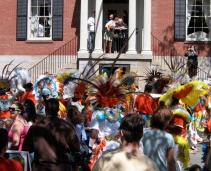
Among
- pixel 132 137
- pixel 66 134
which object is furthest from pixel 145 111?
pixel 132 137

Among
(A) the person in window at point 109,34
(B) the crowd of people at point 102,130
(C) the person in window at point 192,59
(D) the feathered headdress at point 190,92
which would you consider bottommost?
(B) the crowd of people at point 102,130

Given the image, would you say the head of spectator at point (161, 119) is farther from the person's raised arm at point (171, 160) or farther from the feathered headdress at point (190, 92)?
the feathered headdress at point (190, 92)

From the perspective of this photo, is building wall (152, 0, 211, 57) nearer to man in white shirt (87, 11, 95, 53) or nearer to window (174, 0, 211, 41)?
window (174, 0, 211, 41)

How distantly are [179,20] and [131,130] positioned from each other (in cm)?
1794

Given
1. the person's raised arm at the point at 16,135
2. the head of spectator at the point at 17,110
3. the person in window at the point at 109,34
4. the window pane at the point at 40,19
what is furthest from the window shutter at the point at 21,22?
the person's raised arm at the point at 16,135

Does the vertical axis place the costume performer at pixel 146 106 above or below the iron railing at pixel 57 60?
below

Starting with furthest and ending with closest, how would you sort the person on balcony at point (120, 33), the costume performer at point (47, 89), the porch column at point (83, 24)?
the porch column at point (83, 24) → the person on balcony at point (120, 33) → the costume performer at point (47, 89)

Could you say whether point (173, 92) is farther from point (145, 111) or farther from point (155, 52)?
point (155, 52)

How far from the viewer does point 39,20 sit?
22.5 meters

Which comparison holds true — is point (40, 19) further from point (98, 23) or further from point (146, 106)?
point (146, 106)

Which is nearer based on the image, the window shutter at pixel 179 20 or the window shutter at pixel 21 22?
the window shutter at pixel 179 20

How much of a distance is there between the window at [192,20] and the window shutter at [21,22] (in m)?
7.13

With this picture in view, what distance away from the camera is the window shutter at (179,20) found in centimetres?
2134

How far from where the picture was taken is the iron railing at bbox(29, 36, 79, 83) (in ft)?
69.0
